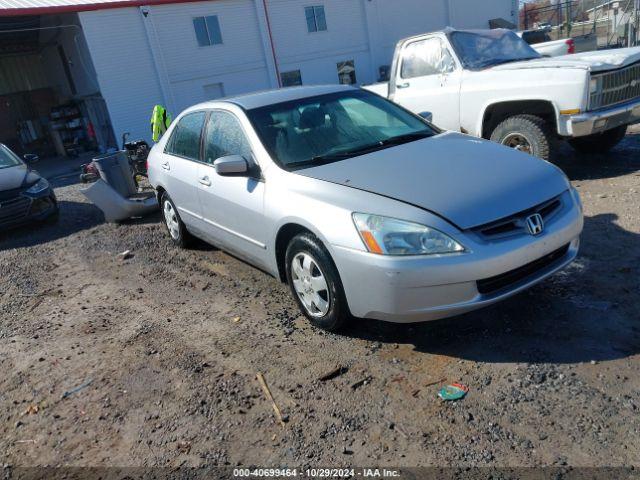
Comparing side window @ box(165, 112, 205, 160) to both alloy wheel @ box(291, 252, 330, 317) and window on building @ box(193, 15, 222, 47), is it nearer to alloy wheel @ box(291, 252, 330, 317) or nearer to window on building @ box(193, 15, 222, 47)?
alloy wheel @ box(291, 252, 330, 317)

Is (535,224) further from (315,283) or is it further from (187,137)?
(187,137)

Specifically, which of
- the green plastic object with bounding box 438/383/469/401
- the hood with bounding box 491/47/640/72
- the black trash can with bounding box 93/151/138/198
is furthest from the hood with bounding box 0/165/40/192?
the green plastic object with bounding box 438/383/469/401

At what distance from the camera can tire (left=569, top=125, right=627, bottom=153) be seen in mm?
7230

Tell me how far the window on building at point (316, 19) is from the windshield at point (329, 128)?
2160 cm

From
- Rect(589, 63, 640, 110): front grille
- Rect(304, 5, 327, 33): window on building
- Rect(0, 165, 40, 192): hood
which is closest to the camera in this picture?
Rect(589, 63, 640, 110): front grille

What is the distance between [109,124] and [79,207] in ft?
37.4

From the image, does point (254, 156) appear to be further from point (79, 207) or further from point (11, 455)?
point (79, 207)

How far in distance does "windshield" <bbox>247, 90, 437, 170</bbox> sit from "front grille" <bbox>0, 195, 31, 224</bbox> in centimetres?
556

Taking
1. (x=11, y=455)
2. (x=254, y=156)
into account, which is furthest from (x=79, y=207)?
(x=11, y=455)

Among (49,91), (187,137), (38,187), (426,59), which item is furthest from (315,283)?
(49,91)

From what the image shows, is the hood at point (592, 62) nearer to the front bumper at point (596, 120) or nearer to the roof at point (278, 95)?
the front bumper at point (596, 120)

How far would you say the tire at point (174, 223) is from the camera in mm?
5895

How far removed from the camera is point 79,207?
10.0 metres

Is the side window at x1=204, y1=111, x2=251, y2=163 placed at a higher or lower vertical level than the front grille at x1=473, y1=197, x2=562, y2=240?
higher
